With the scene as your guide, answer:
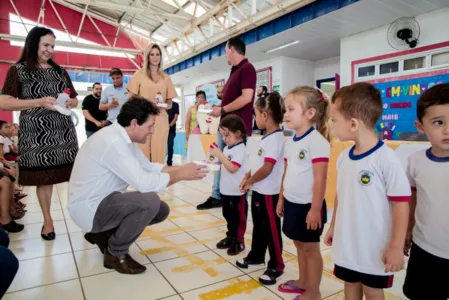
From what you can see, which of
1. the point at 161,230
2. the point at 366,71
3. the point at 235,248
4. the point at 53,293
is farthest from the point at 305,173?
the point at 366,71

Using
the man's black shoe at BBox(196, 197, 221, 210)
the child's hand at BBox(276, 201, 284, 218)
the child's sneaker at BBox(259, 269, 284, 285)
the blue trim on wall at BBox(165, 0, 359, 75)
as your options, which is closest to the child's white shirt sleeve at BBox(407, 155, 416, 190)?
the child's hand at BBox(276, 201, 284, 218)

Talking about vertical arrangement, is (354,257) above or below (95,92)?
below

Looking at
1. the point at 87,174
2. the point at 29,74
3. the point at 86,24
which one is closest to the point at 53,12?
the point at 86,24

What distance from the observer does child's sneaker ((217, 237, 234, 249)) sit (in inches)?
83.4

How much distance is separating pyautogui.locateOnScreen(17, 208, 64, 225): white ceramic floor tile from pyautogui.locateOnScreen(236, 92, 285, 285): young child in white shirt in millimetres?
2125

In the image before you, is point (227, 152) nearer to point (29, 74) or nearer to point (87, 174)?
point (87, 174)

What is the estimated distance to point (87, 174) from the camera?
1.65 m

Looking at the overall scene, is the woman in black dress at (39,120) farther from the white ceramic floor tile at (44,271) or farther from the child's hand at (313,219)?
the child's hand at (313,219)

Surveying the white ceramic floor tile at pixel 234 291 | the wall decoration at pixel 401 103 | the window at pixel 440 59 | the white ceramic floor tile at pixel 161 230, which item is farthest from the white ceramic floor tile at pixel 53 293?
the window at pixel 440 59

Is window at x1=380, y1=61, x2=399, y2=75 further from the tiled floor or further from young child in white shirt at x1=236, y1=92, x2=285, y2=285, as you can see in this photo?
young child in white shirt at x1=236, y1=92, x2=285, y2=285

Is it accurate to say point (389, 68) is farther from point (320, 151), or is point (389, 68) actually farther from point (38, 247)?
point (38, 247)

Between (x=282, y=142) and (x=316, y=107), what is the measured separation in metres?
0.31

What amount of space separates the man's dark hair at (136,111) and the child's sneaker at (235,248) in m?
1.03

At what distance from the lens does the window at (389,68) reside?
16.9 feet
